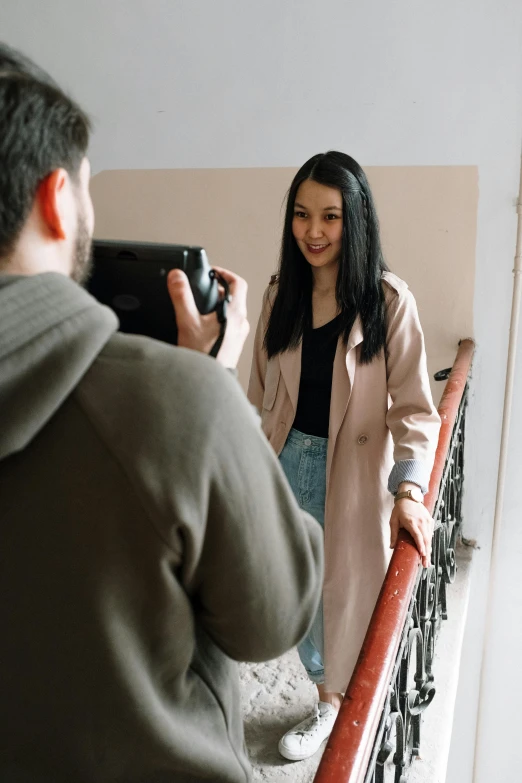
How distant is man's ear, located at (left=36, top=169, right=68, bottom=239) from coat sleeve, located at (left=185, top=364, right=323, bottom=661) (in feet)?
0.69

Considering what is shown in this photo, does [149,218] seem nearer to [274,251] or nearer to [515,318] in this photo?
[274,251]

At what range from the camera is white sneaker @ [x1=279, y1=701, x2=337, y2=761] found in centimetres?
211

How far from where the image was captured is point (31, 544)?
66 cm

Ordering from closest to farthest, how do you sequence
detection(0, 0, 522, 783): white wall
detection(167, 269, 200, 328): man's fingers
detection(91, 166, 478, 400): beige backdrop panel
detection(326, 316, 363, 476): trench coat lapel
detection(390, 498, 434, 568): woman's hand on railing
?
1. detection(167, 269, 200, 328): man's fingers
2. detection(390, 498, 434, 568): woman's hand on railing
3. detection(326, 316, 363, 476): trench coat lapel
4. detection(0, 0, 522, 783): white wall
5. detection(91, 166, 478, 400): beige backdrop panel

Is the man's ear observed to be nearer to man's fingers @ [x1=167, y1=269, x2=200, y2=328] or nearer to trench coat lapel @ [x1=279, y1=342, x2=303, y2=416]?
man's fingers @ [x1=167, y1=269, x2=200, y2=328]

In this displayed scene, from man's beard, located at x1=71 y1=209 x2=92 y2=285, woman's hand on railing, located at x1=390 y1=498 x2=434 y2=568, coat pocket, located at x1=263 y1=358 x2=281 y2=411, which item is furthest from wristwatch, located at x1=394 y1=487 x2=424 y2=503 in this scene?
man's beard, located at x1=71 y1=209 x2=92 y2=285

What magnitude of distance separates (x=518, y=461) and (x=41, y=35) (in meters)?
2.80

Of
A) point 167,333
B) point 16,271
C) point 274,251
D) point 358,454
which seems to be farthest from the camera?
point 274,251

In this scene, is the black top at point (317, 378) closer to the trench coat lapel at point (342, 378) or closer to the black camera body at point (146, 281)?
the trench coat lapel at point (342, 378)

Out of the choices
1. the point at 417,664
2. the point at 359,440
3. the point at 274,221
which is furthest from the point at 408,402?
the point at 274,221

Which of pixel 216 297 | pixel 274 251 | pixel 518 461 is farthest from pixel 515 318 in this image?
pixel 216 297

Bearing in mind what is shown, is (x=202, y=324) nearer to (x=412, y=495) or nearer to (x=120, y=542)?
(x=120, y=542)

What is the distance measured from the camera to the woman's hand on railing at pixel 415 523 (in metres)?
1.54

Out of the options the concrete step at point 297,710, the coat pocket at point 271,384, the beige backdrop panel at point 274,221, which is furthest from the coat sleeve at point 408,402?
the beige backdrop panel at point 274,221
